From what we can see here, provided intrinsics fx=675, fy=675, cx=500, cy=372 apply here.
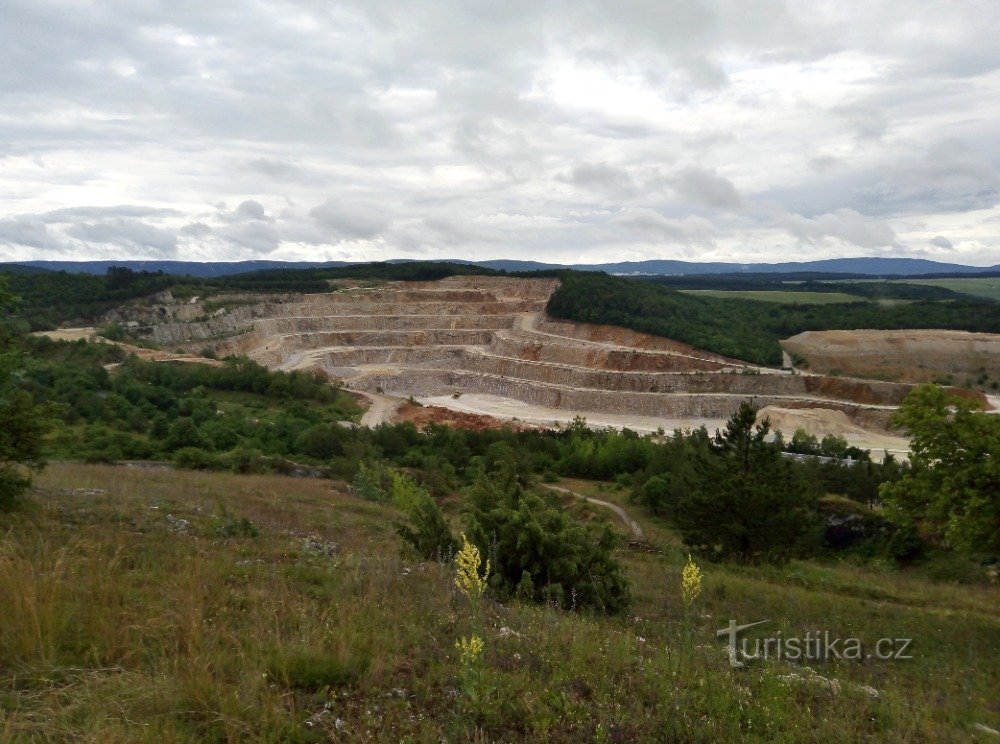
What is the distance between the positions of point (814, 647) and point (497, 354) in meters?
59.9

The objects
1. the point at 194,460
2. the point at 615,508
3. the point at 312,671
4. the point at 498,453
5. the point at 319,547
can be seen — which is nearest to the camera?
the point at 312,671

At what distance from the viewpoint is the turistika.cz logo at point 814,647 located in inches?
249

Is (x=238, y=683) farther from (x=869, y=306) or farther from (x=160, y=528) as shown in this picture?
(x=869, y=306)

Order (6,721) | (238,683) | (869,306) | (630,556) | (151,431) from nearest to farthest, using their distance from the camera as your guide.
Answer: (6,721) < (238,683) < (630,556) < (151,431) < (869,306)

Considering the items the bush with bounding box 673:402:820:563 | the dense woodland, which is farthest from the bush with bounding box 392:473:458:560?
the bush with bounding box 673:402:820:563

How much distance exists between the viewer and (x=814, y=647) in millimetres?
6914

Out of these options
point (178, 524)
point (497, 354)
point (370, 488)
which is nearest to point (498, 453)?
point (370, 488)

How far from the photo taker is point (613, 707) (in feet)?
12.7

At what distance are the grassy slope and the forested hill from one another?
55023 mm

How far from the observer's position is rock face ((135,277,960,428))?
49.2 metres

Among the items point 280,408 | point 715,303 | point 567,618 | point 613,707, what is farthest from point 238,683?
point 715,303

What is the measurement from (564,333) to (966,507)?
60.7 meters

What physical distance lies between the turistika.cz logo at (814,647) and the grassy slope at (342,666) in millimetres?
234

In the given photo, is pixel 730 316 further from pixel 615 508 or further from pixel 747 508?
pixel 747 508
